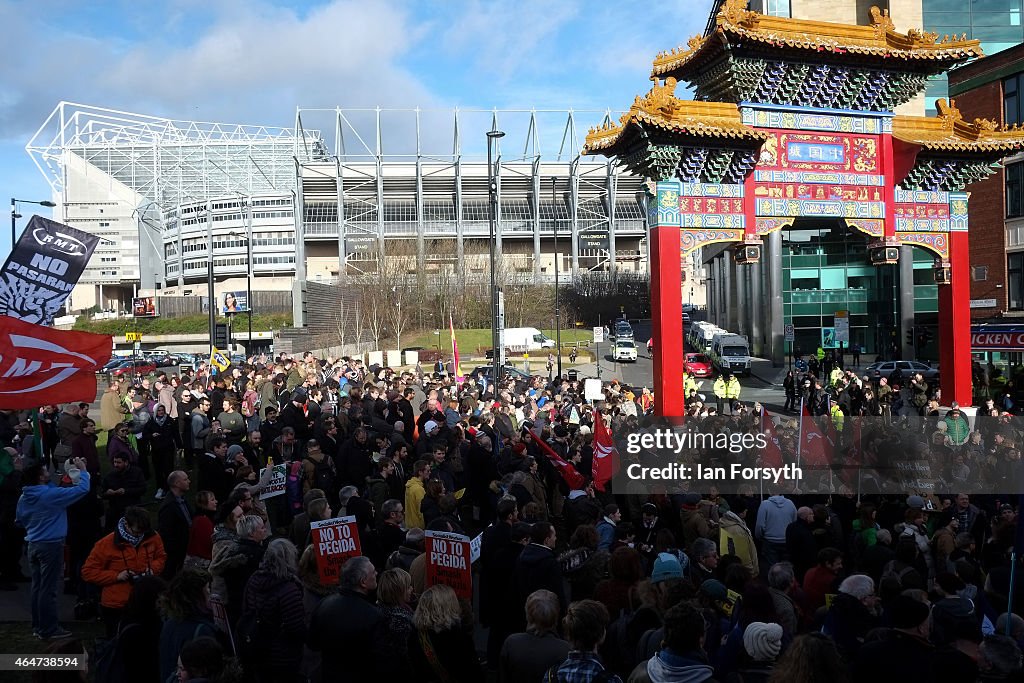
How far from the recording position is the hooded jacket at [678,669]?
4879 millimetres

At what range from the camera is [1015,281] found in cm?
3372

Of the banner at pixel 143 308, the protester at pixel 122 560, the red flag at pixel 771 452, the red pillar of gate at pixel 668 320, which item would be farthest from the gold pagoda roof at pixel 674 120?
the banner at pixel 143 308

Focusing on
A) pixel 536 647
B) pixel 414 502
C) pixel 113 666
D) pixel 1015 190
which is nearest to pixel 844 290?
pixel 1015 190

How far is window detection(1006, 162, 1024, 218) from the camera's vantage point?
108 ft

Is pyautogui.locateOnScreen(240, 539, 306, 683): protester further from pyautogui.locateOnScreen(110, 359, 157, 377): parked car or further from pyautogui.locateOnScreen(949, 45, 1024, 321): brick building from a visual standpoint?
pyautogui.locateOnScreen(110, 359, 157, 377): parked car

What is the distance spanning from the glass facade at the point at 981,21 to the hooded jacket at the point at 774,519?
47912 millimetres

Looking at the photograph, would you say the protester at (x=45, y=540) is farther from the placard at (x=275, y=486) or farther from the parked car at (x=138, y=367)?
the parked car at (x=138, y=367)

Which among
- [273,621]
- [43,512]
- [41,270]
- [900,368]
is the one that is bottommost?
[900,368]

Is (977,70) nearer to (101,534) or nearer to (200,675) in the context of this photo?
(101,534)

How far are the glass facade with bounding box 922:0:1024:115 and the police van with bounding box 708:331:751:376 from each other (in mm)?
18460

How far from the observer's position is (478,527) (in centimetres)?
1348

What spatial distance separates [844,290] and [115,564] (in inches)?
2115

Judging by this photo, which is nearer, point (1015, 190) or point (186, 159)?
point (1015, 190)

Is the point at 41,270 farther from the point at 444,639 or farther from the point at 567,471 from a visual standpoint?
the point at 444,639
